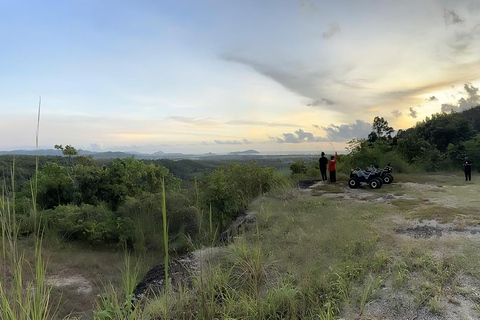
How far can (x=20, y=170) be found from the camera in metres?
1.56

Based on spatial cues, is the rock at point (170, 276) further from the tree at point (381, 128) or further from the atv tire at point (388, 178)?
the tree at point (381, 128)

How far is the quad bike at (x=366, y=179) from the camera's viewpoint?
9.29m

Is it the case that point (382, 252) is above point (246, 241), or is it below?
above

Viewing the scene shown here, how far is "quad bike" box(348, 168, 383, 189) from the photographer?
366 inches

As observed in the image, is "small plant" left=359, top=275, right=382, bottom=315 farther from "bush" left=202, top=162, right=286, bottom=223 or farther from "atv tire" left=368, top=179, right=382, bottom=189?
"atv tire" left=368, top=179, right=382, bottom=189

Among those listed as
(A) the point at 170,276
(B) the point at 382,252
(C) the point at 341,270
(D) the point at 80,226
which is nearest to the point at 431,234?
(B) the point at 382,252

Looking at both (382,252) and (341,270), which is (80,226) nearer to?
(341,270)

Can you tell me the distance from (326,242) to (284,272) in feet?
3.42

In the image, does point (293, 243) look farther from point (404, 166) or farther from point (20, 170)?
point (404, 166)

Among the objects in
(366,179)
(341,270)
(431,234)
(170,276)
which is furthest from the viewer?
(366,179)

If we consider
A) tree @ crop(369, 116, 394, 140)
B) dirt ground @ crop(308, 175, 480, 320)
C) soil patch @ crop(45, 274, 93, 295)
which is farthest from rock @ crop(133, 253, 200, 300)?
tree @ crop(369, 116, 394, 140)

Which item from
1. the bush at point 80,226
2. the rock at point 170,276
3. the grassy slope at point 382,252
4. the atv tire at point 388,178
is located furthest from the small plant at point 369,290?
the atv tire at point 388,178

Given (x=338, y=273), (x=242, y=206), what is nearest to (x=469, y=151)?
(x=242, y=206)

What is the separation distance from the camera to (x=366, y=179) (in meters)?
9.41
